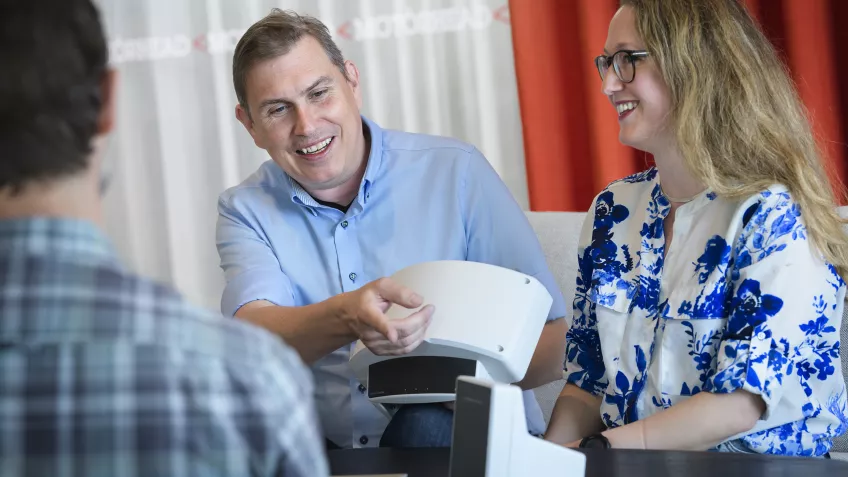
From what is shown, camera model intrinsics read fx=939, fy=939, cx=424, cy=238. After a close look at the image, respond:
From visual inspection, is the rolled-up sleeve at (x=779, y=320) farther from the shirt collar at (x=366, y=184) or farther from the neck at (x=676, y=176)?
the shirt collar at (x=366, y=184)

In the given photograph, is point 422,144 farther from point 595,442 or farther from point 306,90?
point 595,442

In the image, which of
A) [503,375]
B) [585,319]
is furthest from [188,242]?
[503,375]

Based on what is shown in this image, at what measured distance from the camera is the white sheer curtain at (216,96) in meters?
2.84

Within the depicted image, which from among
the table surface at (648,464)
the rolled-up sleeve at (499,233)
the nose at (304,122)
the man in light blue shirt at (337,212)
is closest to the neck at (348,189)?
the man in light blue shirt at (337,212)

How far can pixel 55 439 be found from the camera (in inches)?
23.2

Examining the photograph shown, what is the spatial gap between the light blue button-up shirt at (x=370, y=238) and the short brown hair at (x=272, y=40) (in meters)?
0.20

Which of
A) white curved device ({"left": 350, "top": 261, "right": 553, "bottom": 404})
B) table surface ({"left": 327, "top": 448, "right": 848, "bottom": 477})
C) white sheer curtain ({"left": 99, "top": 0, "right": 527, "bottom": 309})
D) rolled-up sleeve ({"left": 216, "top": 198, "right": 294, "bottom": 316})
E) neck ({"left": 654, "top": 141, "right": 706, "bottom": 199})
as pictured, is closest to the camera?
table surface ({"left": 327, "top": 448, "right": 848, "bottom": 477})

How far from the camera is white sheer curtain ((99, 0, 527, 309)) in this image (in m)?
2.84

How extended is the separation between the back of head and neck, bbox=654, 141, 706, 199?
1.11 meters

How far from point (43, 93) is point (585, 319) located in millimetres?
1219

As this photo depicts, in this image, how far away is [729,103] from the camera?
4.93ft

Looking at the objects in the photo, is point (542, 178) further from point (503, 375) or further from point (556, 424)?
point (503, 375)

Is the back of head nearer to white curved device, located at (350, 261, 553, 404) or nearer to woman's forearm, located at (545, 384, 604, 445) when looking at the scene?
white curved device, located at (350, 261, 553, 404)

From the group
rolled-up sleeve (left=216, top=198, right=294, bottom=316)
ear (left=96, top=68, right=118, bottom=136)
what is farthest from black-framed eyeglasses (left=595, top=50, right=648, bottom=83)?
ear (left=96, top=68, right=118, bottom=136)
